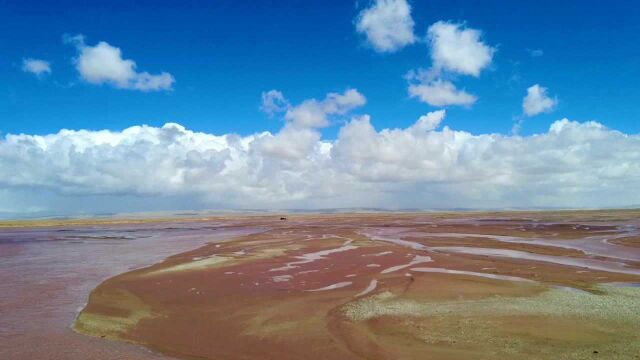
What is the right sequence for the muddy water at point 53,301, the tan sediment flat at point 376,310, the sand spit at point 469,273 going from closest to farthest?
the tan sediment flat at point 376,310 < the muddy water at point 53,301 < the sand spit at point 469,273

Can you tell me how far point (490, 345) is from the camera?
430 inches

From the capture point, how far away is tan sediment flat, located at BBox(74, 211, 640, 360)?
11.0m

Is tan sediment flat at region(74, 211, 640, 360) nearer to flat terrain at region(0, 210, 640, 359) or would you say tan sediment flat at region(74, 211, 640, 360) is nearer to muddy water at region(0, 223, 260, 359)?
flat terrain at region(0, 210, 640, 359)

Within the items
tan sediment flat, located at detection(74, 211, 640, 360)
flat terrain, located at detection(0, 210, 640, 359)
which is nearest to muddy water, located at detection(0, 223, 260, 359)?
flat terrain, located at detection(0, 210, 640, 359)

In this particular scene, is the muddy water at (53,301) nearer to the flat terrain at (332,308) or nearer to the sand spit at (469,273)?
the flat terrain at (332,308)

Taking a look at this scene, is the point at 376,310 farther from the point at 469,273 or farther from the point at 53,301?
the point at 53,301

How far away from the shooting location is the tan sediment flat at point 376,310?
1102 centimetres

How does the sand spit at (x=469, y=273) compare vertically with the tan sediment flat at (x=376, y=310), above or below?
above

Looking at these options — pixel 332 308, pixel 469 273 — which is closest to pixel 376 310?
pixel 332 308

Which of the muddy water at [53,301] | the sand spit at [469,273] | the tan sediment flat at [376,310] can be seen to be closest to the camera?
the tan sediment flat at [376,310]

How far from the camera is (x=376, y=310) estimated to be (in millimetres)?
14578

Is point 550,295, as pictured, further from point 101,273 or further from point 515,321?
point 101,273

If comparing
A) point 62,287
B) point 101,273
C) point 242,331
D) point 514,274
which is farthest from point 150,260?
point 514,274

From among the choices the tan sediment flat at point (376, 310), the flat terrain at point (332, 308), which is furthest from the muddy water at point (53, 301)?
the tan sediment flat at point (376, 310)
